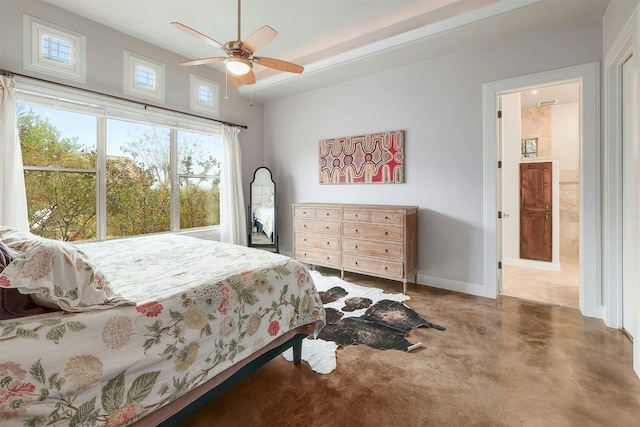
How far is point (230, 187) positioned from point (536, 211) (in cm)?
487

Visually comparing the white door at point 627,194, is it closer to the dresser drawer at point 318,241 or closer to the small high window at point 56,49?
the dresser drawer at point 318,241

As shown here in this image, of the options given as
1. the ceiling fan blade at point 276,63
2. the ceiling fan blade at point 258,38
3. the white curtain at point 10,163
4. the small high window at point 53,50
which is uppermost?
the small high window at point 53,50

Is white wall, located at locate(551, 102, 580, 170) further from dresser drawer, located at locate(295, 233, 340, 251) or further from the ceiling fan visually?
the ceiling fan

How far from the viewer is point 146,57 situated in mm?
3637

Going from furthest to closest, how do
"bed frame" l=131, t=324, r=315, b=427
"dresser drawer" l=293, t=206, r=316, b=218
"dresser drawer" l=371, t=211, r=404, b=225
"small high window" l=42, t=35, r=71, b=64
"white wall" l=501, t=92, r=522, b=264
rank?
"white wall" l=501, t=92, r=522, b=264 → "dresser drawer" l=293, t=206, r=316, b=218 → "dresser drawer" l=371, t=211, r=404, b=225 → "small high window" l=42, t=35, r=71, b=64 → "bed frame" l=131, t=324, r=315, b=427

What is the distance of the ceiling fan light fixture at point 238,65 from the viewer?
91.6 inches

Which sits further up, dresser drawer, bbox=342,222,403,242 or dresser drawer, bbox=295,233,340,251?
dresser drawer, bbox=342,222,403,242

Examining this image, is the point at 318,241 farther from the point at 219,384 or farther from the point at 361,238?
the point at 219,384

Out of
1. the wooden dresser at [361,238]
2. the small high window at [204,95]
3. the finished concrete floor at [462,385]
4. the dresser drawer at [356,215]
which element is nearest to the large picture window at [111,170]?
the small high window at [204,95]

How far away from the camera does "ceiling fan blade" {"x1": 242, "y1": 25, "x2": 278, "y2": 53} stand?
2.19 m

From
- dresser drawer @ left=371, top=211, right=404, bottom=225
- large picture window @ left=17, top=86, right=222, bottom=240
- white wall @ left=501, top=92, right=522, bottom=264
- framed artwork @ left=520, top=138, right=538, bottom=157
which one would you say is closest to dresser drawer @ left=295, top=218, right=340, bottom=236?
dresser drawer @ left=371, top=211, right=404, bottom=225

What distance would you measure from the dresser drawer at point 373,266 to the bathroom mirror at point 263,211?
1.48 m

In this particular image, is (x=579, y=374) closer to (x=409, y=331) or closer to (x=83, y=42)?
(x=409, y=331)

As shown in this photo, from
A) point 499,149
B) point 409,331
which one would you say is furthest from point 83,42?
point 499,149
